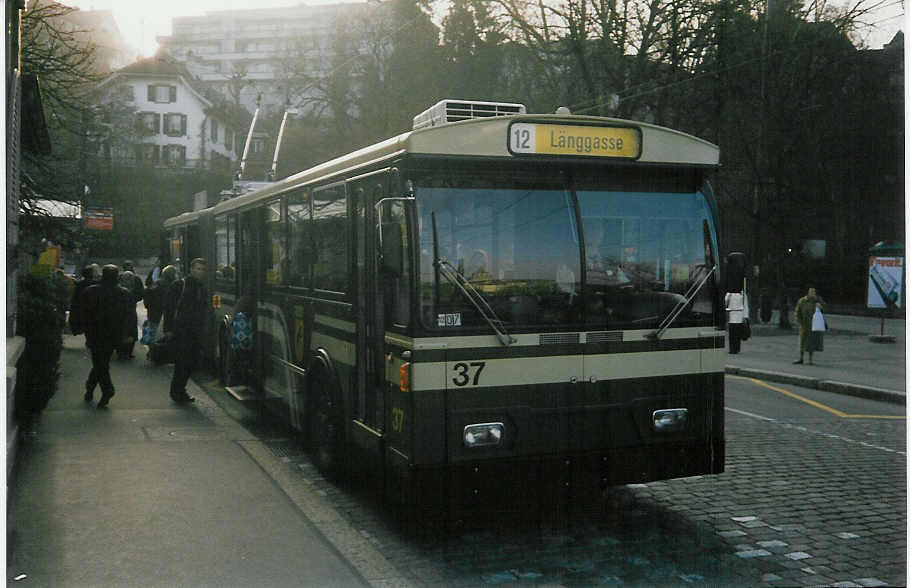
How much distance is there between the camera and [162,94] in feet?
218

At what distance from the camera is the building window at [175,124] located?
226 ft

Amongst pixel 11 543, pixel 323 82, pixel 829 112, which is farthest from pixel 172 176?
pixel 11 543

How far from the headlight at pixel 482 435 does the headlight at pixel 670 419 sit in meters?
1.12

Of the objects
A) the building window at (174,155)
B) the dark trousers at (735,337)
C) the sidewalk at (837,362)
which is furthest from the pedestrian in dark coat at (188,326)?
the building window at (174,155)

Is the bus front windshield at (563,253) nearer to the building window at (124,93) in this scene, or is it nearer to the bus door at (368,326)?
the bus door at (368,326)

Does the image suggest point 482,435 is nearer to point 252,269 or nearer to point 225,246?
point 252,269

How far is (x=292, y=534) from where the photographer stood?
6242mm

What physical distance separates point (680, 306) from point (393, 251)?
6.59ft

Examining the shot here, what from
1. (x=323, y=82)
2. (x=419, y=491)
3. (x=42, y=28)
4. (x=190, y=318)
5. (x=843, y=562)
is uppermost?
(x=323, y=82)

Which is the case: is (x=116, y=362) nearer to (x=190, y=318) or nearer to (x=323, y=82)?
(x=190, y=318)

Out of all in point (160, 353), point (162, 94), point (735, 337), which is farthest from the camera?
point (162, 94)

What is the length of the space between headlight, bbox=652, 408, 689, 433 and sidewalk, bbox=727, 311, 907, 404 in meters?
8.98

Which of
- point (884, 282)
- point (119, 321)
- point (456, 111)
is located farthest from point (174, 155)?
point (456, 111)

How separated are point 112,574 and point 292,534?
118 centimetres
